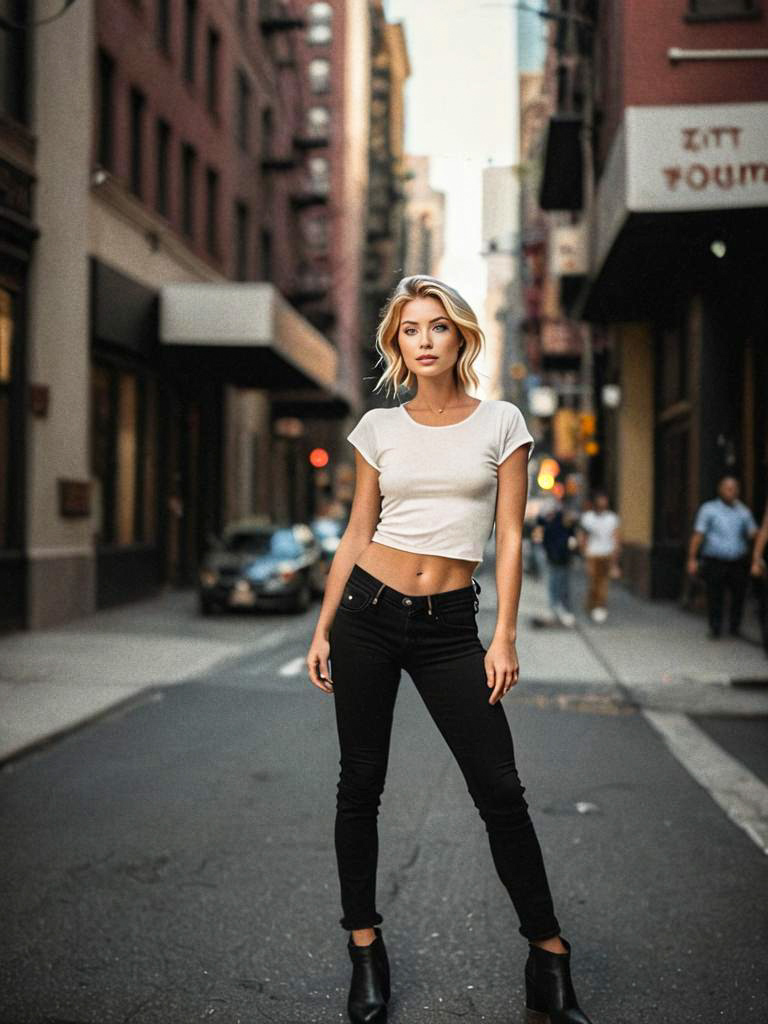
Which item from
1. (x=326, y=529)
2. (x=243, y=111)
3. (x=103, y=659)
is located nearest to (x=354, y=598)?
(x=103, y=659)

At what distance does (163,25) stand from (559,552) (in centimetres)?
1356

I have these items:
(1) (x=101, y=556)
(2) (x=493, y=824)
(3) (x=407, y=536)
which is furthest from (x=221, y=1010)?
(1) (x=101, y=556)

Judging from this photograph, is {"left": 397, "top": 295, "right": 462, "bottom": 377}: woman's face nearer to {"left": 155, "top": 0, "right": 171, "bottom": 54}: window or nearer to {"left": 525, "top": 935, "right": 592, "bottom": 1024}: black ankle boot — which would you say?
{"left": 525, "top": 935, "right": 592, "bottom": 1024}: black ankle boot

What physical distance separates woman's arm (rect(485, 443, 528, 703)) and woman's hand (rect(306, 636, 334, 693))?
0.47 metres

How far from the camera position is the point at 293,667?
1180 cm

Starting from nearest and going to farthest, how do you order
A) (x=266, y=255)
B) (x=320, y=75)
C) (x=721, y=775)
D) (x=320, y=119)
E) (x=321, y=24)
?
(x=721, y=775) < (x=266, y=255) < (x=320, y=119) < (x=320, y=75) < (x=321, y=24)

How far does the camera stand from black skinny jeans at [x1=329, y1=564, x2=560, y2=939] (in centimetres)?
314

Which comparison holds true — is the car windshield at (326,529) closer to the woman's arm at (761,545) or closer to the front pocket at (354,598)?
the woman's arm at (761,545)

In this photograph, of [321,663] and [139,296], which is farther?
[139,296]

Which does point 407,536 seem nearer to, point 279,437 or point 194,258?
point 194,258

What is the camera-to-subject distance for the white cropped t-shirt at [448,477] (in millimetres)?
3172

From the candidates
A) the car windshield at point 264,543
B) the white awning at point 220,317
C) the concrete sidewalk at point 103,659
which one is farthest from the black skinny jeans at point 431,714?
the white awning at point 220,317

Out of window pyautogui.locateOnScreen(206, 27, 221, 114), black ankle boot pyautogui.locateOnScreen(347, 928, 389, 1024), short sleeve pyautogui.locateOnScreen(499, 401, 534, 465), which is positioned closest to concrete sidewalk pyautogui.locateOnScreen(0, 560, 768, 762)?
black ankle boot pyautogui.locateOnScreen(347, 928, 389, 1024)

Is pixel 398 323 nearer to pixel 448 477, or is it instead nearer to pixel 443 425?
pixel 443 425
